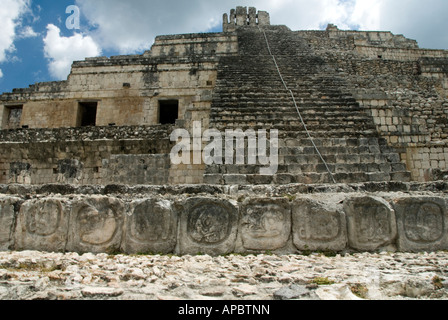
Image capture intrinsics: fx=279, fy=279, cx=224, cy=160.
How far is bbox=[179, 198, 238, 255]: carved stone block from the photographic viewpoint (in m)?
2.69

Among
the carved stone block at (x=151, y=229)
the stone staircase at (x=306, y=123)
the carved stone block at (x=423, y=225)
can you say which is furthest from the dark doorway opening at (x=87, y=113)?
the carved stone block at (x=423, y=225)

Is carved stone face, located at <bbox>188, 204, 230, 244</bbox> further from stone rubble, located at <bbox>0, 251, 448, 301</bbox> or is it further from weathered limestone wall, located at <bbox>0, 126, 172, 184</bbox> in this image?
weathered limestone wall, located at <bbox>0, 126, 172, 184</bbox>

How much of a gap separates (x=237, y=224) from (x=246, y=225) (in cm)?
9

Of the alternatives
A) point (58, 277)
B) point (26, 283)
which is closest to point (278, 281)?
point (58, 277)

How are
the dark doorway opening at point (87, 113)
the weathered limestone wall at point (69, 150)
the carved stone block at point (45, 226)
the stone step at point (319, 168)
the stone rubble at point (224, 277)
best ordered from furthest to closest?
the dark doorway opening at point (87, 113)
the weathered limestone wall at point (69, 150)
the stone step at point (319, 168)
the carved stone block at point (45, 226)
the stone rubble at point (224, 277)

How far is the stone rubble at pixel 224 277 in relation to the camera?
172 cm

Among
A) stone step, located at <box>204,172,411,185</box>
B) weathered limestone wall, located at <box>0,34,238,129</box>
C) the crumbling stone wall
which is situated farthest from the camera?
weathered limestone wall, located at <box>0,34,238,129</box>

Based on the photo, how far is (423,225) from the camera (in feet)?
8.79

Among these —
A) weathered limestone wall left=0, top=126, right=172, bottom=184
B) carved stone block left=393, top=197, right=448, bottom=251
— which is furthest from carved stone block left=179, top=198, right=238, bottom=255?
weathered limestone wall left=0, top=126, right=172, bottom=184

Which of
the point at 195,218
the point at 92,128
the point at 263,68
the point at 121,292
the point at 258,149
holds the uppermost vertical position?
the point at 263,68

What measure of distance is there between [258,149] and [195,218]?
3485 millimetres

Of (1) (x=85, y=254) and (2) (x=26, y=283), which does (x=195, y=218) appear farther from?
(2) (x=26, y=283)

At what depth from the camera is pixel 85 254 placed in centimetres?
265

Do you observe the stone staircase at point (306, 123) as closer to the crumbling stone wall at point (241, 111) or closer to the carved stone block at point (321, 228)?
the crumbling stone wall at point (241, 111)
